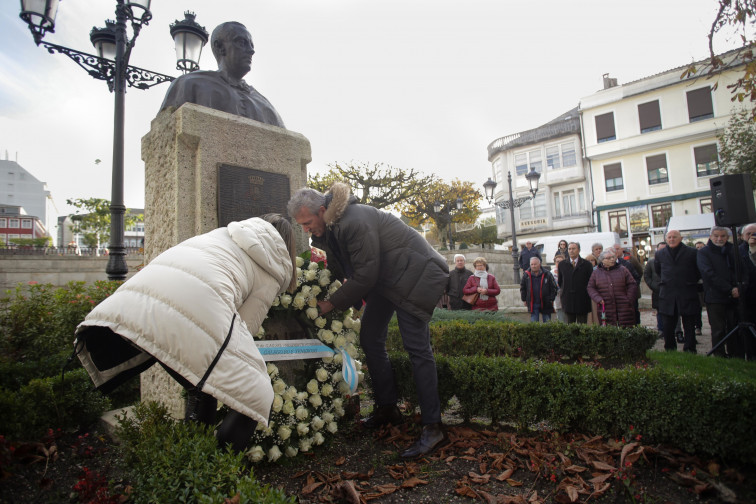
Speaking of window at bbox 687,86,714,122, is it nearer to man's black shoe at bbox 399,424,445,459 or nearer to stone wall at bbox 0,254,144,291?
man's black shoe at bbox 399,424,445,459

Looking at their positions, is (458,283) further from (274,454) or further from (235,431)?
(235,431)

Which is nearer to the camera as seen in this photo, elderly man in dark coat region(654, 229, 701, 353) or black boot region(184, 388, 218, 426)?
black boot region(184, 388, 218, 426)

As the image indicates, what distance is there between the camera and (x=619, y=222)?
34.6 metres

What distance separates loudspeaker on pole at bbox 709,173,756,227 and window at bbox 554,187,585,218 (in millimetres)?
33689

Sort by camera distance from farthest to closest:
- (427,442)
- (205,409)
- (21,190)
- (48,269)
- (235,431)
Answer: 1. (21,190)
2. (48,269)
3. (427,442)
4. (205,409)
5. (235,431)

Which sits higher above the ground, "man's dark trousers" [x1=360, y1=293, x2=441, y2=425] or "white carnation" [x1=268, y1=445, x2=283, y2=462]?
"man's dark trousers" [x1=360, y1=293, x2=441, y2=425]

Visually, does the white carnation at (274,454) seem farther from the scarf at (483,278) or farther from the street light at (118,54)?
the scarf at (483,278)

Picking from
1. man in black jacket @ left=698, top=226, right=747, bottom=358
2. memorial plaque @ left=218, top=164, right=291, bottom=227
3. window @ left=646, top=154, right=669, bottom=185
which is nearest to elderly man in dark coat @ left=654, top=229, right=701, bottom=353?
man in black jacket @ left=698, top=226, right=747, bottom=358

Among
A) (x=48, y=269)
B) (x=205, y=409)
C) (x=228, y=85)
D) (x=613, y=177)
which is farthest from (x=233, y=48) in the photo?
(x=613, y=177)

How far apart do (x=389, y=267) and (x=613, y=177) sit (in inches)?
1475

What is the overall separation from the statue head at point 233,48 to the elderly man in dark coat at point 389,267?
1.95 metres

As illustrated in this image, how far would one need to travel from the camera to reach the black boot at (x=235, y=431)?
2.35 m

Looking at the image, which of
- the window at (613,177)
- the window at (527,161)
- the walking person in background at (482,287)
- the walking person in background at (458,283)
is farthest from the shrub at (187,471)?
the window at (527,161)

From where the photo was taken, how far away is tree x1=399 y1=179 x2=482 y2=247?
32312mm
